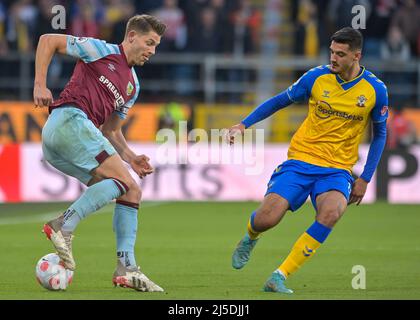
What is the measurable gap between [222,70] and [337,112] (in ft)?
43.4

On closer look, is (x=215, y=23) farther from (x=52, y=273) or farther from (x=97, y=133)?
(x=52, y=273)

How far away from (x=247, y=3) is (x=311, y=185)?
609 inches

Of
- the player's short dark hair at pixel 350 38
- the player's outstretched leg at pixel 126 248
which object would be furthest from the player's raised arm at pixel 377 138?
the player's outstretched leg at pixel 126 248

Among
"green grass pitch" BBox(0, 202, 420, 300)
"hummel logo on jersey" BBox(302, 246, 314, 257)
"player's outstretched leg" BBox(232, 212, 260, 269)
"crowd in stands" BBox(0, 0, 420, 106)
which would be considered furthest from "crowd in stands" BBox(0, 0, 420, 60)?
"hummel logo on jersey" BBox(302, 246, 314, 257)

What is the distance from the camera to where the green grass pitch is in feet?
27.7

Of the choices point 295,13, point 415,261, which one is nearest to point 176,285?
point 415,261

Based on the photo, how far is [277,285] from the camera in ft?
27.3

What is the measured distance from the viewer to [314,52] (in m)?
22.3

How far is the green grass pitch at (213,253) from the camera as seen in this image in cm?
844

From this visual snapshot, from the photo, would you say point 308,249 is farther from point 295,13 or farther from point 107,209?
point 295,13

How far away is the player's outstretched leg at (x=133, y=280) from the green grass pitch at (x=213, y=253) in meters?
0.08

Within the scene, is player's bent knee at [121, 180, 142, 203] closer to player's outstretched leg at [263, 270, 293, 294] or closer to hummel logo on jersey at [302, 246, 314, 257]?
player's outstretched leg at [263, 270, 293, 294]

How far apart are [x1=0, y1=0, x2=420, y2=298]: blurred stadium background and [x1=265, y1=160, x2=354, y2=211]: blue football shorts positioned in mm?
10503

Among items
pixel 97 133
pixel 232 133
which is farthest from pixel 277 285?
pixel 97 133
